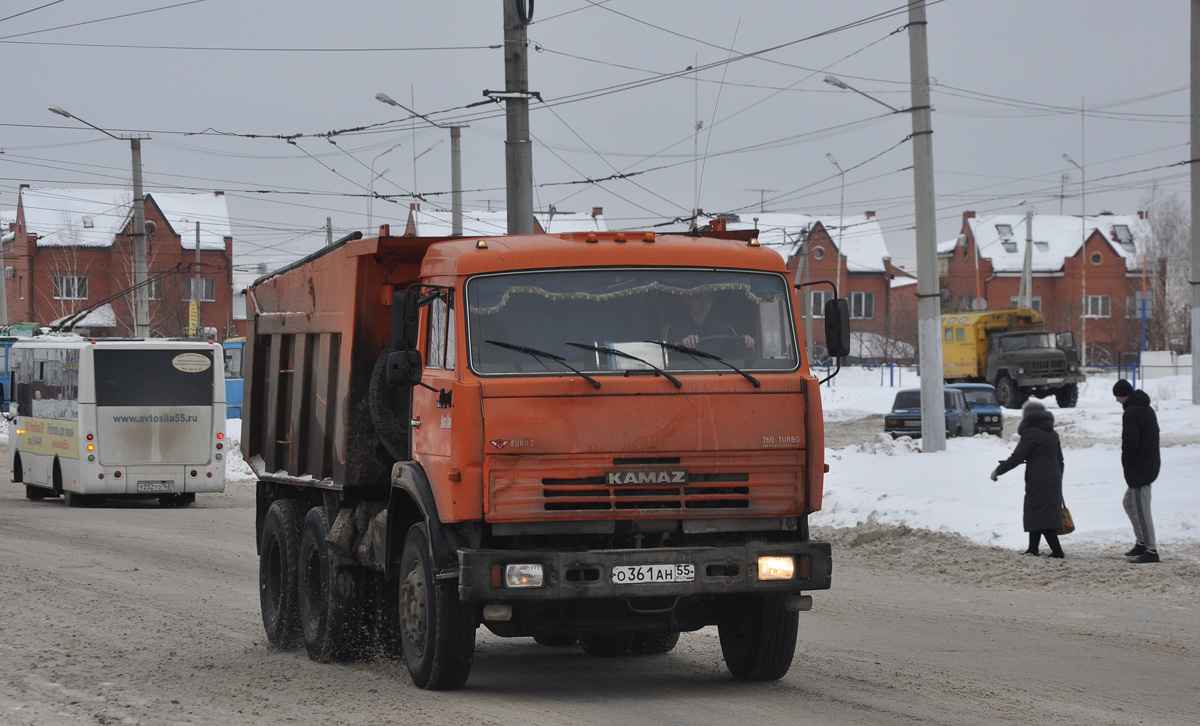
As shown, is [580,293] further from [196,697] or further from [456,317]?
[196,697]

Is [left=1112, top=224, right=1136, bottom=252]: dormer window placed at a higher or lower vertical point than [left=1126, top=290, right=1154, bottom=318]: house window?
higher

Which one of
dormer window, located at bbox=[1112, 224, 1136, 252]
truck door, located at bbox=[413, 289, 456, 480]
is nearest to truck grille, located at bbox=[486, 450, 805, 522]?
truck door, located at bbox=[413, 289, 456, 480]

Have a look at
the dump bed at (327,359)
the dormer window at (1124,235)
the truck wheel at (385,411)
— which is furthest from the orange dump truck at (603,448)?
the dormer window at (1124,235)

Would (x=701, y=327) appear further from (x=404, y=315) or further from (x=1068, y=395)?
(x=1068, y=395)

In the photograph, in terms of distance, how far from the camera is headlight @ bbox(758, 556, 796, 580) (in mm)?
7527

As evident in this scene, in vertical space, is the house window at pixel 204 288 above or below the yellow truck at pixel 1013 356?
above

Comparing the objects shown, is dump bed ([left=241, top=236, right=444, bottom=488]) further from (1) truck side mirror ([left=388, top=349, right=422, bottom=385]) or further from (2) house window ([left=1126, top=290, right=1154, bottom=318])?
(2) house window ([left=1126, top=290, right=1154, bottom=318])

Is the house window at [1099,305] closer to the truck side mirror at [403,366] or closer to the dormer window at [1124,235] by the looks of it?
the dormer window at [1124,235]

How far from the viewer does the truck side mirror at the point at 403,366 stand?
25.2 ft

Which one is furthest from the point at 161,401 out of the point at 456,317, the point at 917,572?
the point at 456,317

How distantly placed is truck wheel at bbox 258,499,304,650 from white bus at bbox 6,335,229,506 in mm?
13614

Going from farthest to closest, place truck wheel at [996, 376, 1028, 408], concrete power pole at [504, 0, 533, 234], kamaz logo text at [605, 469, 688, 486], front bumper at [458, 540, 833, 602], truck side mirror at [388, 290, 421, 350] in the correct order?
1. truck wheel at [996, 376, 1028, 408]
2. concrete power pole at [504, 0, 533, 234]
3. truck side mirror at [388, 290, 421, 350]
4. kamaz logo text at [605, 469, 688, 486]
5. front bumper at [458, 540, 833, 602]

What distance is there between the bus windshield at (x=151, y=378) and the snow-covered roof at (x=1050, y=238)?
70385mm

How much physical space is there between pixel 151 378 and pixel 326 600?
15.6 metres
